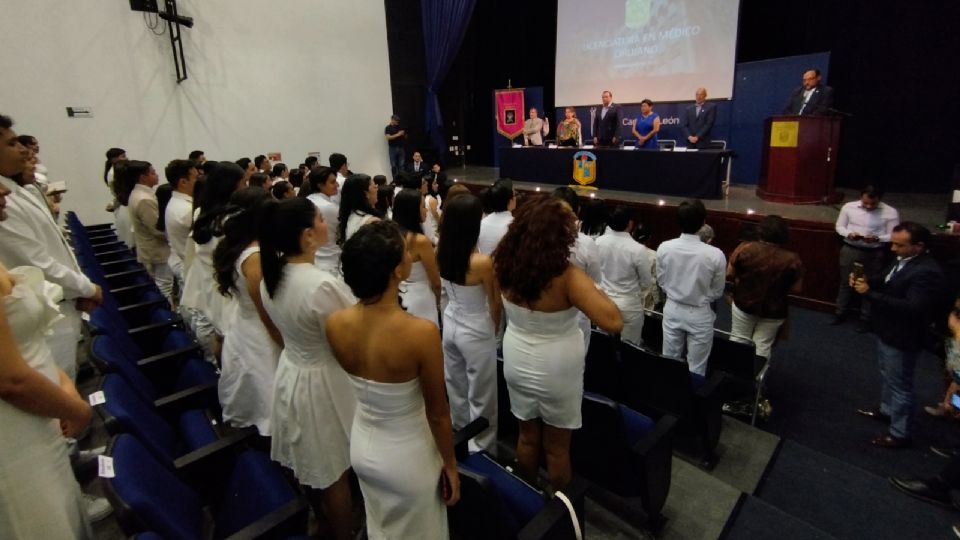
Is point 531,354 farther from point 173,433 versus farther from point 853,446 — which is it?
point 853,446

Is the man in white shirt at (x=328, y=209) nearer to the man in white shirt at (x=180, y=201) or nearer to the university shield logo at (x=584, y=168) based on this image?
the man in white shirt at (x=180, y=201)

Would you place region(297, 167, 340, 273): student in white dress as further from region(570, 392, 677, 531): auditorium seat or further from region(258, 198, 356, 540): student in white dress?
region(570, 392, 677, 531): auditorium seat

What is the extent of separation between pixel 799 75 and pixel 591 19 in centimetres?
352

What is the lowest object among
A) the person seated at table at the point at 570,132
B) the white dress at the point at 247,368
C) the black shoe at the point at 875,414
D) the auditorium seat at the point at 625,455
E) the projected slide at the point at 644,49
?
the black shoe at the point at 875,414

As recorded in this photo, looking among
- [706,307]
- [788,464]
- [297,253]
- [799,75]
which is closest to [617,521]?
[788,464]

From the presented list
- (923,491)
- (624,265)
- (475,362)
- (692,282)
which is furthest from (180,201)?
(923,491)

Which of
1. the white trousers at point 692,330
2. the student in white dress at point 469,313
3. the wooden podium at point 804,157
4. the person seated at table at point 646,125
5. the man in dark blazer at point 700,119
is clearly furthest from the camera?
the person seated at table at point 646,125

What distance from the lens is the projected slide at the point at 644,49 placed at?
746cm

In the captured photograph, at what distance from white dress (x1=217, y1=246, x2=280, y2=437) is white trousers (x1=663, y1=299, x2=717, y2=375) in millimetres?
2221

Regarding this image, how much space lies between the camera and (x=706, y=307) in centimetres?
288

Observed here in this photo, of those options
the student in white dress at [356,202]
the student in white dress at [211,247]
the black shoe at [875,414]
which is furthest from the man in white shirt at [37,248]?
the black shoe at [875,414]

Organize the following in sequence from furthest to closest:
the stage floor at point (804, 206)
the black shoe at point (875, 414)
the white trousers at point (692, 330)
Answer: the stage floor at point (804, 206) < the black shoe at point (875, 414) < the white trousers at point (692, 330)

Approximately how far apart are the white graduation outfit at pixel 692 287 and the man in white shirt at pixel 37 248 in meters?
2.95

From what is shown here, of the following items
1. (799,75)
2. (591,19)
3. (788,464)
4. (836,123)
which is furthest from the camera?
(591,19)
